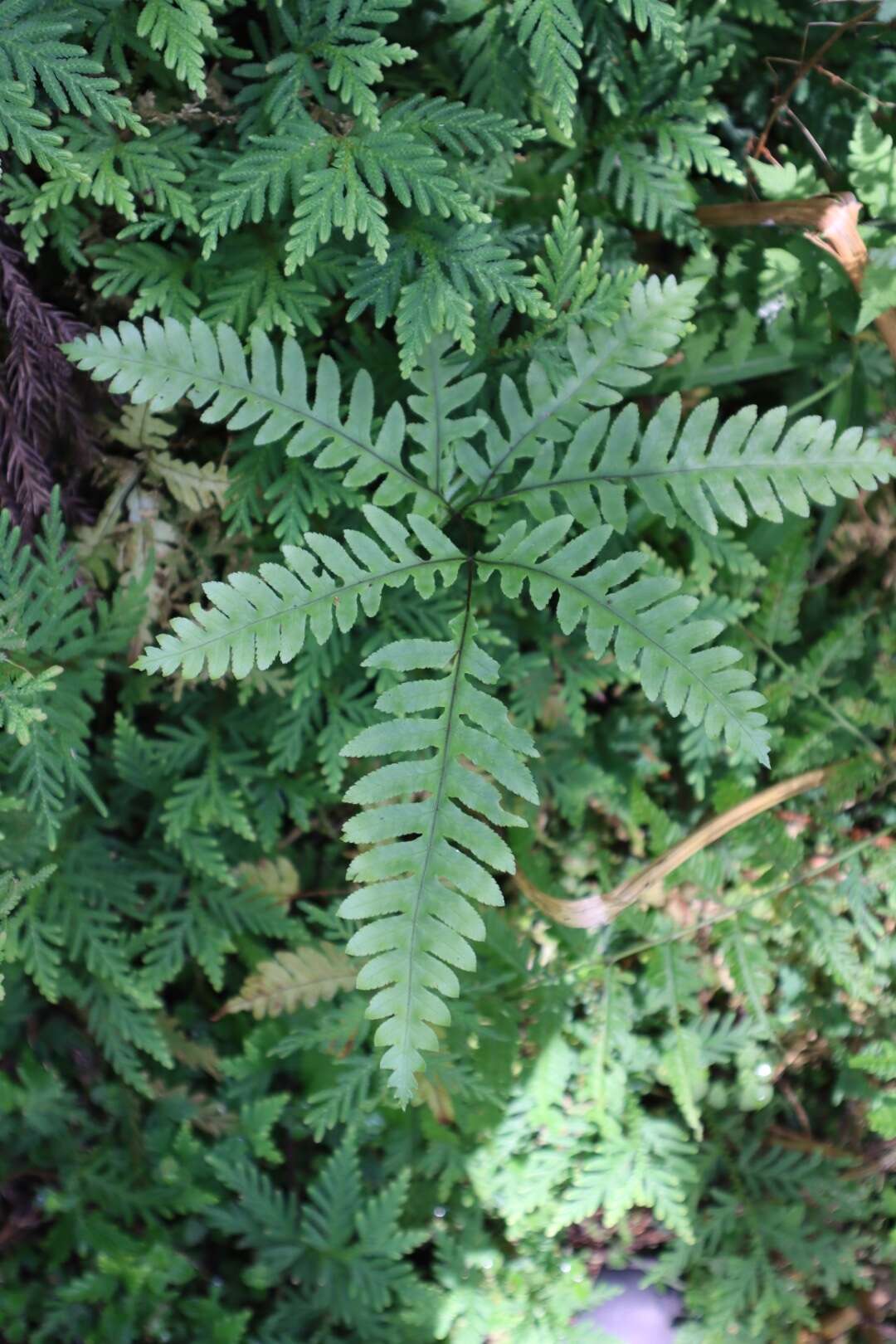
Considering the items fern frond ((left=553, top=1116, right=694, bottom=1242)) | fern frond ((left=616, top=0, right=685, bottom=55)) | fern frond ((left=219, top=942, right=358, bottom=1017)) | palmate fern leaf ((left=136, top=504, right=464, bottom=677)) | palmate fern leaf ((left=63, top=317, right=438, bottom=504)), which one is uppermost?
fern frond ((left=616, top=0, right=685, bottom=55))

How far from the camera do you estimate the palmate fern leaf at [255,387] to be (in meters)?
1.71

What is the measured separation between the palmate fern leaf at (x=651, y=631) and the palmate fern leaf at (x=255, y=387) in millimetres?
301

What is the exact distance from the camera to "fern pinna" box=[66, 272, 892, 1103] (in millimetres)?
1534

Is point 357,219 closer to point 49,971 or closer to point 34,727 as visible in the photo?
point 34,727

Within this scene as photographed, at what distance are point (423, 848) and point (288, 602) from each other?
0.45 meters

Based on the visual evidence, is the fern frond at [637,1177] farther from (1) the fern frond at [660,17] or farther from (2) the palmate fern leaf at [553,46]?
(1) the fern frond at [660,17]

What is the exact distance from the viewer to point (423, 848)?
1551 mm

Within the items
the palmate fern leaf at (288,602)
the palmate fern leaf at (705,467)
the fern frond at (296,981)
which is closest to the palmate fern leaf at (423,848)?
the palmate fern leaf at (288,602)

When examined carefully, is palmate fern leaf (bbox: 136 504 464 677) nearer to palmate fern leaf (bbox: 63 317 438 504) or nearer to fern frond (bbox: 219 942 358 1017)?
palmate fern leaf (bbox: 63 317 438 504)

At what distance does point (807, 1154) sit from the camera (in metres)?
2.64

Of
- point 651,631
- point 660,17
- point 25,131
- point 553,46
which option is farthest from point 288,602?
point 660,17

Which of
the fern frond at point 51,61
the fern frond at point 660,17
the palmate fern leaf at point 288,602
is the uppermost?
the fern frond at point 660,17

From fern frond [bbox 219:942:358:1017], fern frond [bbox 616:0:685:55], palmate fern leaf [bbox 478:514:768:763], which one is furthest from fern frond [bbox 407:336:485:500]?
fern frond [bbox 219:942:358:1017]

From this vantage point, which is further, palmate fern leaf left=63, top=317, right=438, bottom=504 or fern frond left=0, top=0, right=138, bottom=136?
palmate fern leaf left=63, top=317, right=438, bottom=504
